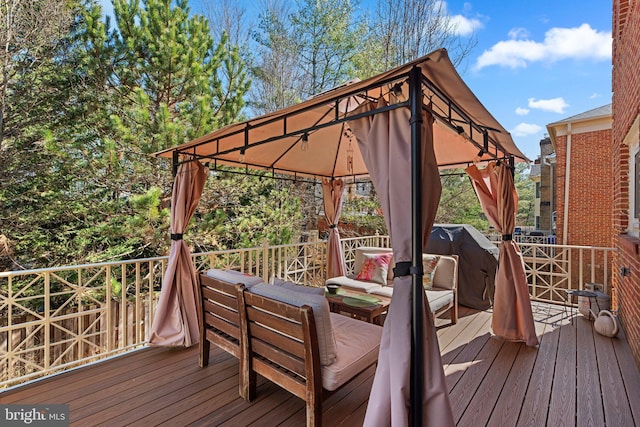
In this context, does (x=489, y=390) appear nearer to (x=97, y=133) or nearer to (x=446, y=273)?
(x=446, y=273)

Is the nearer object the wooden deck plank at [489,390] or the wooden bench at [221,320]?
the wooden deck plank at [489,390]

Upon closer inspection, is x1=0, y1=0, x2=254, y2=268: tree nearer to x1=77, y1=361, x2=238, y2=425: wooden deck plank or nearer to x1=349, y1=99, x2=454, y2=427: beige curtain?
x1=77, y1=361, x2=238, y2=425: wooden deck plank

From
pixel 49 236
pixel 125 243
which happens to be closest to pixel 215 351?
pixel 125 243

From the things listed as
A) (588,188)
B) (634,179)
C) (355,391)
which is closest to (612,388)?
(355,391)

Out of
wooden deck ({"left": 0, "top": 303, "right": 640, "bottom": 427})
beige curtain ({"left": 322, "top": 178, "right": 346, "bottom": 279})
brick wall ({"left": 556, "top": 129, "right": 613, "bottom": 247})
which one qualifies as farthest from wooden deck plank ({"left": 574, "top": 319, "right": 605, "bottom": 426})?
brick wall ({"left": 556, "top": 129, "right": 613, "bottom": 247})

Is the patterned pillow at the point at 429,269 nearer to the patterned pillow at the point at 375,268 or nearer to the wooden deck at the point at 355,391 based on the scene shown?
the patterned pillow at the point at 375,268

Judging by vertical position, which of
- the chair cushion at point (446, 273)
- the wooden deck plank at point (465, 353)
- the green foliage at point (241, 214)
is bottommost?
the wooden deck plank at point (465, 353)

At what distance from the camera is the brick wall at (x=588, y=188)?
795 centimetres

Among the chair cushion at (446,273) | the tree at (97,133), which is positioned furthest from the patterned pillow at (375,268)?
the tree at (97,133)

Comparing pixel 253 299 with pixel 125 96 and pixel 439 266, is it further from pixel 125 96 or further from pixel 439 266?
pixel 125 96

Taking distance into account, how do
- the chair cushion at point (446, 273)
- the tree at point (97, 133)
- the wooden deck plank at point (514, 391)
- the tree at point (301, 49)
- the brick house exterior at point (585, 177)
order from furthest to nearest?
1. the tree at point (301, 49)
2. the brick house exterior at point (585, 177)
3. the tree at point (97, 133)
4. the chair cushion at point (446, 273)
5. the wooden deck plank at point (514, 391)

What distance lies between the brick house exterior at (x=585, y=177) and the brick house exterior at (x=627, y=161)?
4.88m

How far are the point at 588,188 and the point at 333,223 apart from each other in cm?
766

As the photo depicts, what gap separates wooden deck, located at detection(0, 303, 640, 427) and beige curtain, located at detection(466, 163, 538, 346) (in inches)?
8.0
